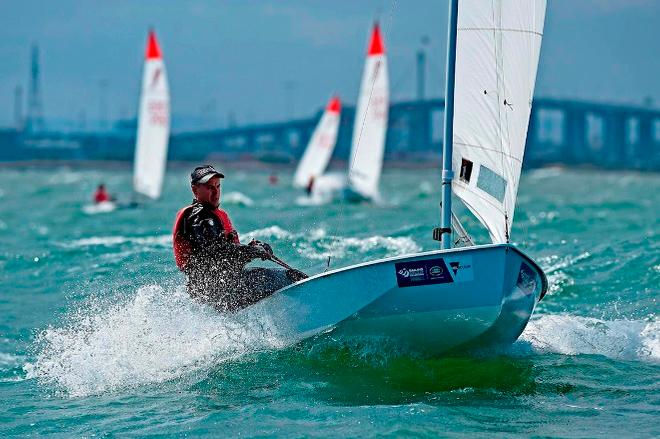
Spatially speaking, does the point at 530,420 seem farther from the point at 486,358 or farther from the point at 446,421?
the point at 486,358

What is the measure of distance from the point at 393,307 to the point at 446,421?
3.42 ft

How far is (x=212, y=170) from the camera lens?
7.65 m

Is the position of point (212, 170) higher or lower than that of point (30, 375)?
higher

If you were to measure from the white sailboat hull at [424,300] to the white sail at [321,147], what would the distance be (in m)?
28.1

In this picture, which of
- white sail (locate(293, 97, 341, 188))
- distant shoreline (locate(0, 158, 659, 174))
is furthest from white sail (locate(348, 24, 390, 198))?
distant shoreline (locate(0, 158, 659, 174))

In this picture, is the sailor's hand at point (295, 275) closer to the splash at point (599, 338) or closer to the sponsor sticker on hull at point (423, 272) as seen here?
the sponsor sticker on hull at point (423, 272)

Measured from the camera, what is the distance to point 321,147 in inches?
1452

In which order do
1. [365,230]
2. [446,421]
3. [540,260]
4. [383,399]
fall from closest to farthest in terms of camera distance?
[446,421] < [383,399] < [540,260] < [365,230]

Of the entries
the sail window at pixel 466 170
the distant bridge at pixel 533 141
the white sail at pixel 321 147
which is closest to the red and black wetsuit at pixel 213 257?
the sail window at pixel 466 170

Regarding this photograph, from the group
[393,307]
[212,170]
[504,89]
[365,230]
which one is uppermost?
[504,89]

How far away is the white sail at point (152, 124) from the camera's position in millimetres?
27516

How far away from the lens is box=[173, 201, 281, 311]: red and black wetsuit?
24.4 feet

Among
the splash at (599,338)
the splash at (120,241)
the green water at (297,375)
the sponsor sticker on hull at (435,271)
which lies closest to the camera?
the green water at (297,375)

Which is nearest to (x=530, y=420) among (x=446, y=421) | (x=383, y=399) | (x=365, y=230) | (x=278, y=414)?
(x=446, y=421)
